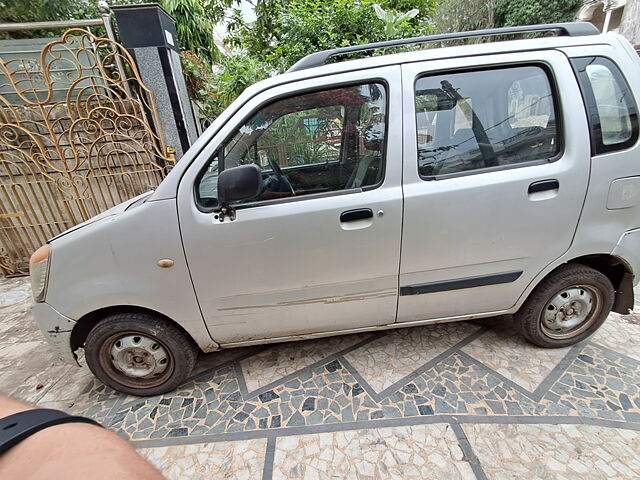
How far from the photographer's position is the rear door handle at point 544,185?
167 centimetres

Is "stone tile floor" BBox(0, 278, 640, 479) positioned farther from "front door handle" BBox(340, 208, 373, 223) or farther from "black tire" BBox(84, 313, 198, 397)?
"front door handle" BBox(340, 208, 373, 223)

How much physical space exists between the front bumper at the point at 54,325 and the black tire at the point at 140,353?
13 centimetres

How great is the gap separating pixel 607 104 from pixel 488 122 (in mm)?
672

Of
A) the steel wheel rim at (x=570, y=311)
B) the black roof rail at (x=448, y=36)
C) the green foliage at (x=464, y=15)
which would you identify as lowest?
the steel wheel rim at (x=570, y=311)

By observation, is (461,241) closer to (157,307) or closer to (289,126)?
(289,126)

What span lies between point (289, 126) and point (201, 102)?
4556 millimetres

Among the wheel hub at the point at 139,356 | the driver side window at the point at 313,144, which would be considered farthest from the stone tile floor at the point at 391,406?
the driver side window at the point at 313,144

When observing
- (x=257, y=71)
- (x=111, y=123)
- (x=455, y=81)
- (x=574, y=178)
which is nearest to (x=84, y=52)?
(x=111, y=123)

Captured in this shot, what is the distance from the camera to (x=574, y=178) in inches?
66.0

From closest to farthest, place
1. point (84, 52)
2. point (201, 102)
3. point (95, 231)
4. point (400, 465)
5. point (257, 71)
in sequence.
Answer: point (400, 465)
point (95, 231)
point (84, 52)
point (257, 71)
point (201, 102)

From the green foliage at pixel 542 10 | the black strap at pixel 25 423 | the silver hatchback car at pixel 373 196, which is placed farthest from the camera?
the green foliage at pixel 542 10

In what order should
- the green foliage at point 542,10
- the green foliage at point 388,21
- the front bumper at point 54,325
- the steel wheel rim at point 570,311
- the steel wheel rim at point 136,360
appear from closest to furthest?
the front bumper at point 54,325 < the steel wheel rim at point 136,360 < the steel wheel rim at point 570,311 < the green foliage at point 388,21 < the green foliage at point 542,10

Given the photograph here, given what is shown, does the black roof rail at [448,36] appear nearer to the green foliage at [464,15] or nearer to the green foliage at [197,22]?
the green foliage at [197,22]

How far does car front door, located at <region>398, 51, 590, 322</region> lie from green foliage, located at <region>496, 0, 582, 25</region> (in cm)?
2062
